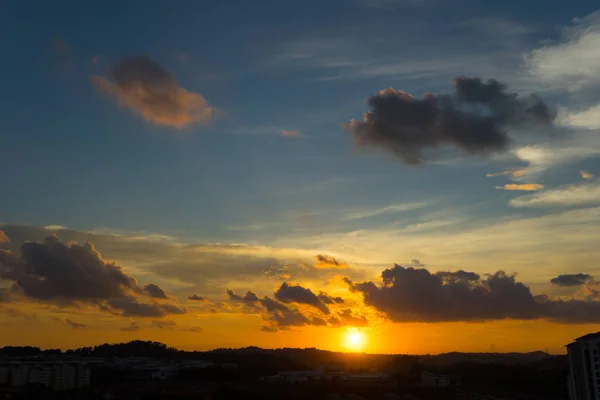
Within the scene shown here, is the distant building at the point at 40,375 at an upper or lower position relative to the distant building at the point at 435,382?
upper

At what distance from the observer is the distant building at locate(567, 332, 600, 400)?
169 feet

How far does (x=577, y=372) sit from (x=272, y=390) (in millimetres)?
76641

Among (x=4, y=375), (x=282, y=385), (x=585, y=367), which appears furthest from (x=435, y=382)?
(x=4, y=375)

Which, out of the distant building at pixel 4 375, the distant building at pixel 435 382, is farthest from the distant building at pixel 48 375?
the distant building at pixel 435 382

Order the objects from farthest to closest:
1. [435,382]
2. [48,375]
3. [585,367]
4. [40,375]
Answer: [435,382], [48,375], [40,375], [585,367]

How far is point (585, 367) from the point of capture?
53312mm

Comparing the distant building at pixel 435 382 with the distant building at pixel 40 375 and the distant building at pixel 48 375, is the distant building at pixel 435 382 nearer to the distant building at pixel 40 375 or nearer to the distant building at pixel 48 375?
the distant building at pixel 48 375

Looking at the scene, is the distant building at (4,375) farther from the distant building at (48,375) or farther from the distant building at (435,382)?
the distant building at (435,382)

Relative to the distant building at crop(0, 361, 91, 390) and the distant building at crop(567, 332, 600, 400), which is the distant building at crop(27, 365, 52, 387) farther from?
the distant building at crop(567, 332, 600, 400)

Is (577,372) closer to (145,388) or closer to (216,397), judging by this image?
(216,397)

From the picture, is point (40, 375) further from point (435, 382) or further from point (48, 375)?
point (435, 382)

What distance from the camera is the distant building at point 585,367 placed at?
51625mm

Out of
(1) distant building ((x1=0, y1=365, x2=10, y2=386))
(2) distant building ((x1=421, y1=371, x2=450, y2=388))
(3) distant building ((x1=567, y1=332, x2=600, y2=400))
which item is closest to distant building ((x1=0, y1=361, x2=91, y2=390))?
(1) distant building ((x1=0, y1=365, x2=10, y2=386))

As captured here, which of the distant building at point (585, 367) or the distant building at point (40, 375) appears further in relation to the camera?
the distant building at point (40, 375)
